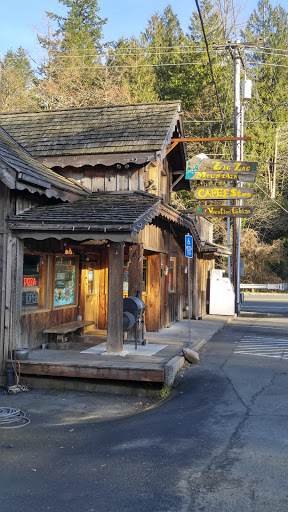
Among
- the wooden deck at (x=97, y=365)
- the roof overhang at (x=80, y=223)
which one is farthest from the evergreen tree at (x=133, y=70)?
the wooden deck at (x=97, y=365)

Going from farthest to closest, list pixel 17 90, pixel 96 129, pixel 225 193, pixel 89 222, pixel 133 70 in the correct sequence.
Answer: pixel 133 70, pixel 17 90, pixel 225 193, pixel 96 129, pixel 89 222

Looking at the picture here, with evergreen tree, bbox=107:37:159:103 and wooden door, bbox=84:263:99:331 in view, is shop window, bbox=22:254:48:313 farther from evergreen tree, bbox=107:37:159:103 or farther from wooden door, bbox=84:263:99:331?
evergreen tree, bbox=107:37:159:103

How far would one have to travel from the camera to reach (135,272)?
12.4 meters

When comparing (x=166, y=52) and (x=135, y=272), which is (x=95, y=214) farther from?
(x=166, y=52)

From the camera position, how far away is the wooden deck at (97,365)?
8.68 metres

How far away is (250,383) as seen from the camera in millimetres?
9070

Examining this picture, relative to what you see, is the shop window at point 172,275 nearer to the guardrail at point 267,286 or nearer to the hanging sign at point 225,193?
the hanging sign at point 225,193

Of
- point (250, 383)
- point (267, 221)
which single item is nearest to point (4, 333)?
point (250, 383)

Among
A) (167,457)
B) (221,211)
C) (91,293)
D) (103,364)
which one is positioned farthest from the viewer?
(221,211)

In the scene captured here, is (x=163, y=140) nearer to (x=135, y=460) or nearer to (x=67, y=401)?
(x=67, y=401)

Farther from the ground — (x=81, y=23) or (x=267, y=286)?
(x=81, y=23)

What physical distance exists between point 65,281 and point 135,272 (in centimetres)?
183

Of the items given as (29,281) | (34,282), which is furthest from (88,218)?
(34,282)

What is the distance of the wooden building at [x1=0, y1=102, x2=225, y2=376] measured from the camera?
9.64m
